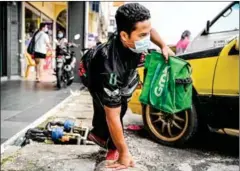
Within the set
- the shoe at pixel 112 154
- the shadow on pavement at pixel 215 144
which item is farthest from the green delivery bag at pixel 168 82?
the shadow on pavement at pixel 215 144

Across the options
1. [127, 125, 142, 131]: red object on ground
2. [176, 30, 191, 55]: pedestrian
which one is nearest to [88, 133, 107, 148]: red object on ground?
[127, 125, 142, 131]: red object on ground

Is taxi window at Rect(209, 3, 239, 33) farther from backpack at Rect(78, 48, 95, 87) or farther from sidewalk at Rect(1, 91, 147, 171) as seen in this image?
backpack at Rect(78, 48, 95, 87)

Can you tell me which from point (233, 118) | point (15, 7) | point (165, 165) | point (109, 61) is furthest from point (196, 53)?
point (15, 7)

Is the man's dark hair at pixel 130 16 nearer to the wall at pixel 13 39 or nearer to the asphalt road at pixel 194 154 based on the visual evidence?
the asphalt road at pixel 194 154

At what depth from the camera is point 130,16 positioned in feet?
3.99

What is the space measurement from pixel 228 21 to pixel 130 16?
8.43 feet

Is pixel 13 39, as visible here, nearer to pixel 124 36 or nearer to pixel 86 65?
pixel 86 65

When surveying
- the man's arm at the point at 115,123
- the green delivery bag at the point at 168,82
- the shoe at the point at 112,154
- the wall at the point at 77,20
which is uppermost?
the wall at the point at 77,20

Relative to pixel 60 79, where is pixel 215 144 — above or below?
below

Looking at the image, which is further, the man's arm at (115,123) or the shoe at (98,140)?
the shoe at (98,140)

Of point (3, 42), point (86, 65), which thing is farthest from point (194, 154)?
point (3, 42)

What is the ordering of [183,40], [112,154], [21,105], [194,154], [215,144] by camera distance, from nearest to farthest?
[112,154]
[194,154]
[215,144]
[183,40]
[21,105]

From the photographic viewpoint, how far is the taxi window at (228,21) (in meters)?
3.40

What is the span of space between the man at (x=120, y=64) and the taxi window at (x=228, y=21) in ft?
6.49
